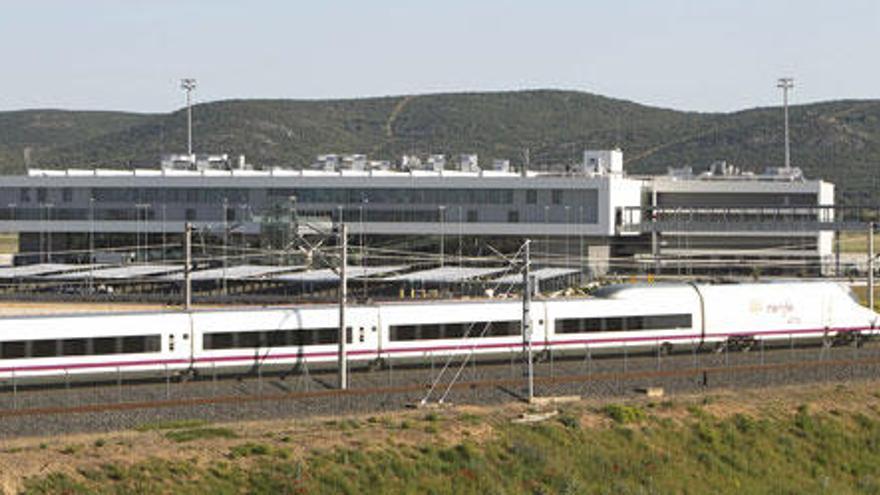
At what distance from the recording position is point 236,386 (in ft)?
171

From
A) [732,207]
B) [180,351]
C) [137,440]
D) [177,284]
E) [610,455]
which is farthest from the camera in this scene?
[732,207]

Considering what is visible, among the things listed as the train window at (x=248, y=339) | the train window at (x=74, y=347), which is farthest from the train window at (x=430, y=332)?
the train window at (x=74, y=347)

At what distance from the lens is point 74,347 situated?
5009cm

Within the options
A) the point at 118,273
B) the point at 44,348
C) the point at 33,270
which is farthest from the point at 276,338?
the point at 33,270

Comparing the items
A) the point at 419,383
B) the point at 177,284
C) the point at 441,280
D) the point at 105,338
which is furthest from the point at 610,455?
the point at 177,284

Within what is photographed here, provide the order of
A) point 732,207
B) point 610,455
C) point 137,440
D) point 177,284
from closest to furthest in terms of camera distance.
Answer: point 137,440 < point 610,455 < point 177,284 < point 732,207

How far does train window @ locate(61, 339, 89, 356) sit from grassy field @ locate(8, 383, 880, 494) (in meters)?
7.55

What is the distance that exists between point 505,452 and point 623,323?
18.8 m

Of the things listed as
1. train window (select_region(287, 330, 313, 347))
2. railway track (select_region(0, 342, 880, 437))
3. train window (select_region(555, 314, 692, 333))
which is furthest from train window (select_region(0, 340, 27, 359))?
train window (select_region(555, 314, 692, 333))

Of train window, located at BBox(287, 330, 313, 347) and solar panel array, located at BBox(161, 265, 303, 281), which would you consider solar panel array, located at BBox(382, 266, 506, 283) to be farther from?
train window, located at BBox(287, 330, 313, 347)

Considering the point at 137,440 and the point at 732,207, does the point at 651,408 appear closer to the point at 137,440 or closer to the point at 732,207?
the point at 137,440

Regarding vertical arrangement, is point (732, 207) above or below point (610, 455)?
above

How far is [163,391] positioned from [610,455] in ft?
54.2

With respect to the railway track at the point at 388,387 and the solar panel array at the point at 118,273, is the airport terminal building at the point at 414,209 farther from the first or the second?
the railway track at the point at 388,387
